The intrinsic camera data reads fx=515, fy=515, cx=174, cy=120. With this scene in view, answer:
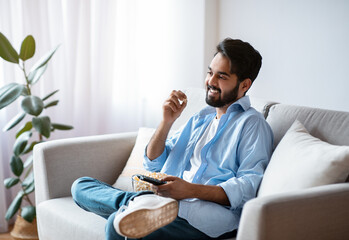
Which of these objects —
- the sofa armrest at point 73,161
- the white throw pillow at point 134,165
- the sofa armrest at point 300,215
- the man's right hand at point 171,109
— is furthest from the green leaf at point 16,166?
the sofa armrest at point 300,215

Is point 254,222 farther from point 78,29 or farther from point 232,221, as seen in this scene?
point 78,29

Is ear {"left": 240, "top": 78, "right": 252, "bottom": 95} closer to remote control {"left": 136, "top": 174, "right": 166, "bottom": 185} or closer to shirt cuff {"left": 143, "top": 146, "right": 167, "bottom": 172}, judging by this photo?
shirt cuff {"left": 143, "top": 146, "right": 167, "bottom": 172}

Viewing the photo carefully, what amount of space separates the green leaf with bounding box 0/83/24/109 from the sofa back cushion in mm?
1350

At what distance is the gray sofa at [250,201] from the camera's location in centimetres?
145

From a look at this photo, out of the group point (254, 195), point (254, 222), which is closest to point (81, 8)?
point (254, 195)

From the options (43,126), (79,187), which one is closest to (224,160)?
(79,187)

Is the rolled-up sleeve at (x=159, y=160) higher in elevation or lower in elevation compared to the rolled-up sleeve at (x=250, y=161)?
lower

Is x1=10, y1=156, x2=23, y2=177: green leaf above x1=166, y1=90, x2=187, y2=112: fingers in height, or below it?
below

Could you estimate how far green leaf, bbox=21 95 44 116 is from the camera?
2.65 m

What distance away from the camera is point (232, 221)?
5.90 ft

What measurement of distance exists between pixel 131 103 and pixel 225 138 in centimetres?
169

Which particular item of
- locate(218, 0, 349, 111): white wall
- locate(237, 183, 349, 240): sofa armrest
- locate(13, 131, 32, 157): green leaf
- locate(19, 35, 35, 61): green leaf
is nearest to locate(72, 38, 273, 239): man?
locate(237, 183, 349, 240): sofa armrest

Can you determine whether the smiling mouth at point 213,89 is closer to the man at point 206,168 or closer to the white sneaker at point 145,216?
the man at point 206,168

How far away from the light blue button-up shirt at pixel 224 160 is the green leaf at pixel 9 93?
0.89 meters
